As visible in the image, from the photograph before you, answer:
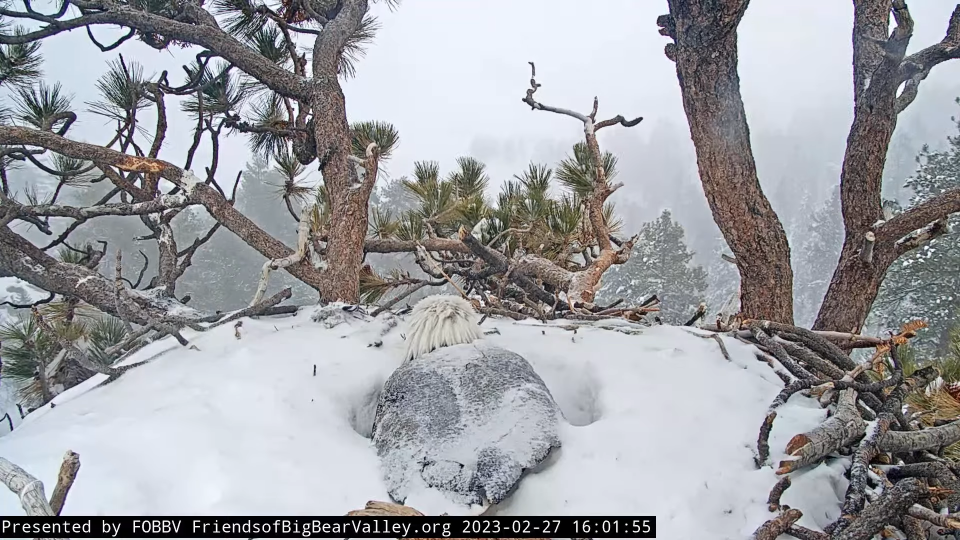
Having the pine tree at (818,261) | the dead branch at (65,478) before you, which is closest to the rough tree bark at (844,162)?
the dead branch at (65,478)

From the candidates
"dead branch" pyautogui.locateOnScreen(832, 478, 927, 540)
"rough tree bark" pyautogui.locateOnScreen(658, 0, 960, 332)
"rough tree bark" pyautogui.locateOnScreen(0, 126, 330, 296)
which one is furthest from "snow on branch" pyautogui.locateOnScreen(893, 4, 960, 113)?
"rough tree bark" pyautogui.locateOnScreen(0, 126, 330, 296)

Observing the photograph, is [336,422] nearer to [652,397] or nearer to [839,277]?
[652,397]

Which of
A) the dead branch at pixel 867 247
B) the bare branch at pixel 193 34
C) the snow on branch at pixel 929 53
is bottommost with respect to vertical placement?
the dead branch at pixel 867 247

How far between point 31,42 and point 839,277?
479cm

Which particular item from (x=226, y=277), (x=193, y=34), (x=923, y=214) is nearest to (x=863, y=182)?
(x=923, y=214)

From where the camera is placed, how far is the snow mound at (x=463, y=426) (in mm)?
1198

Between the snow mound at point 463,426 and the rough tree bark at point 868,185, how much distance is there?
2.17 m

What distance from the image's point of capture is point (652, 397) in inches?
58.0

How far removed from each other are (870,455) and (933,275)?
1428cm

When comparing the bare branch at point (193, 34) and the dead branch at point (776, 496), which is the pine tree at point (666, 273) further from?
the dead branch at point (776, 496)

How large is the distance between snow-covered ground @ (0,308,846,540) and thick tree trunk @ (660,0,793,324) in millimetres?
1132

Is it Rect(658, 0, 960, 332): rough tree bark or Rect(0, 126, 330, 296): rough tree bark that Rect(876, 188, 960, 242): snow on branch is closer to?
Rect(658, 0, 960, 332): rough tree bark

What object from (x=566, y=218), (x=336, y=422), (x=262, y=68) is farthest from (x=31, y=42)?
(x=566, y=218)

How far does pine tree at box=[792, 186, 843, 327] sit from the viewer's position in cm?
2385
